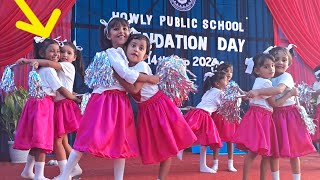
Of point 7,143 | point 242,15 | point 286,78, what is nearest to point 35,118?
point 286,78

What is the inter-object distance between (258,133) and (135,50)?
2.87ft

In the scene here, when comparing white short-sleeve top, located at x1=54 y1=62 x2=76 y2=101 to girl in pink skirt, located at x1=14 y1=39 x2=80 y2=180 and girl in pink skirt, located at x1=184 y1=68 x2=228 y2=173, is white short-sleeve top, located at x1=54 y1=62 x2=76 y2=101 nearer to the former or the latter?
girl in pink skirt, located at x1=14 y1=39 x2=80 y2=180

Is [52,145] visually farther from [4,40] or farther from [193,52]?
[193,52]

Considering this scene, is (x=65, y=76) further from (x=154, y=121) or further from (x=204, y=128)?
(x=204, y=128)

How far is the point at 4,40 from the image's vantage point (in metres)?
4.80

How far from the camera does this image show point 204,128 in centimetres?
382

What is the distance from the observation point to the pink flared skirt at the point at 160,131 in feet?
7.85

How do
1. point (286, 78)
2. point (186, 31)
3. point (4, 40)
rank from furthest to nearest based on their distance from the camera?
1. point (186, 31)
2. point (4, 40)
3. point (286, 78)

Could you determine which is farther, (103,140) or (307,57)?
(307,57)

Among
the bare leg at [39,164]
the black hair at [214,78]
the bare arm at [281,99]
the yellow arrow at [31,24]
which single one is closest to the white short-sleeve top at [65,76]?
the bare leg at [39,164]

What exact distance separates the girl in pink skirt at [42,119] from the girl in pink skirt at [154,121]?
2.28 ft

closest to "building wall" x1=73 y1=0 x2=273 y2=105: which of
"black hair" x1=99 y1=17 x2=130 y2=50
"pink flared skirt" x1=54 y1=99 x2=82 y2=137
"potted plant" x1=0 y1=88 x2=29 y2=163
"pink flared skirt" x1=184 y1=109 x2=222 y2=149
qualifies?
"potted plant" x1=0 y1=88 x2=29 y2=163

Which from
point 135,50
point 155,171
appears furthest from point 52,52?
point 155,171

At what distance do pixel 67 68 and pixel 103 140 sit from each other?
97 cm
